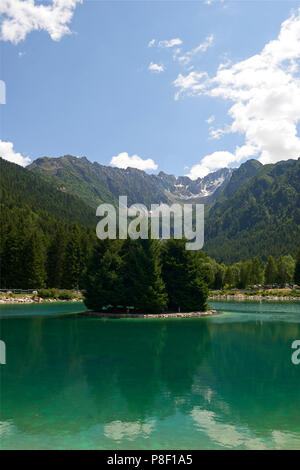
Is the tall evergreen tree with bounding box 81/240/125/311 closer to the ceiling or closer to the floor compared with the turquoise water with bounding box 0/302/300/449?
closer to the ceiling

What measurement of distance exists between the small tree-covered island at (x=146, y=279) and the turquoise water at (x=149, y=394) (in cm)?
2392

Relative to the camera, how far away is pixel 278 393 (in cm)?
1680

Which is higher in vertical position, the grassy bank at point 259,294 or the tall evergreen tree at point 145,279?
the tall evergreen tree at point 145,279

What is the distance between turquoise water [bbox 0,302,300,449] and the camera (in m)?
11.5

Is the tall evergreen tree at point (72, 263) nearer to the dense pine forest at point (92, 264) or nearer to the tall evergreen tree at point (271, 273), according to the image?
the dense pine forest at point (92, 264)

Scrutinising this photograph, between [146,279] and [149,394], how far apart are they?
128 feet

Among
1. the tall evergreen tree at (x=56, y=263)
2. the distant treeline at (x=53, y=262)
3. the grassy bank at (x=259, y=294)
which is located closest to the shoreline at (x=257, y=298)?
the grassy bank at (x=259, y=294)

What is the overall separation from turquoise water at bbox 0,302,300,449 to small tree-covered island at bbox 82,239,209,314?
23918 millimetres

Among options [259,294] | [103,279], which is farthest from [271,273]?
[103,279]

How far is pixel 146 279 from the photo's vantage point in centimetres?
5538

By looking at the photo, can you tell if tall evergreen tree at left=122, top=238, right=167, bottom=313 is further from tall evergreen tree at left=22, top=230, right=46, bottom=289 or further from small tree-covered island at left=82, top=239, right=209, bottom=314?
tall evergreen tree at left=22, top=230, right=46, bottom=289

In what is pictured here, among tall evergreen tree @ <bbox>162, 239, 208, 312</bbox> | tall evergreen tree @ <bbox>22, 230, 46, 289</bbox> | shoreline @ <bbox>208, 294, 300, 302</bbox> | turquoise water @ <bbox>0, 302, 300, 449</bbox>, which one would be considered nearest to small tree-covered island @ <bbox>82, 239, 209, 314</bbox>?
tall evergreen tree @ <bbox>162, 239, 208, 312</bbox>

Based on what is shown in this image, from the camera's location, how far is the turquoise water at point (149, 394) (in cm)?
1155

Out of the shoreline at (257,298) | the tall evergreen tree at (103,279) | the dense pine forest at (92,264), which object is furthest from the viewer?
the shoreline at (257,298)
